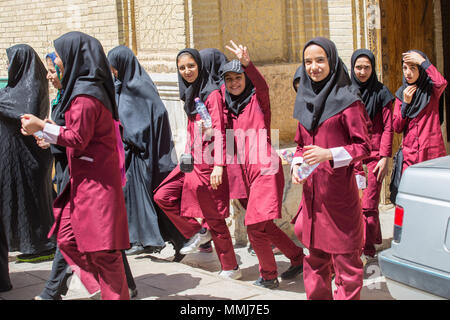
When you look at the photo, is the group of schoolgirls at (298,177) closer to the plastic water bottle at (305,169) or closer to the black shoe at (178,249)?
the plastic water bottle at (305,169)

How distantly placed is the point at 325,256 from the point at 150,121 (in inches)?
101

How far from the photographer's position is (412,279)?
3.42m

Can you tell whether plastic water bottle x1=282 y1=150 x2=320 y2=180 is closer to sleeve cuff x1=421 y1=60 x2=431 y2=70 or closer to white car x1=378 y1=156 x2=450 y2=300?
white car x1=378 y1=156 x2=450 y2=300

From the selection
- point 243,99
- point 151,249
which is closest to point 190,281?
point 151,249

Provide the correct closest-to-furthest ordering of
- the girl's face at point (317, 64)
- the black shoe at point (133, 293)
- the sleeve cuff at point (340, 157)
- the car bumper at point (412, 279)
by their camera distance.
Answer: the car bumper at point (412, 279) < the sleeve cuff at point (340, 157) < the girl's face at point (317, 64) < the black shoe at point (133, 293)

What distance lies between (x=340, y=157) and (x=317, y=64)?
1.82 ft

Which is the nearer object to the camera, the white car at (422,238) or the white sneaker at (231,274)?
the white car at (422,238)

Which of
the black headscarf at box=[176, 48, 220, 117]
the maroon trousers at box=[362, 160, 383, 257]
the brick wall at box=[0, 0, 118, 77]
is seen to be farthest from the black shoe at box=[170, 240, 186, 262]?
the brick wall at box=[0, 0, 118, 77]

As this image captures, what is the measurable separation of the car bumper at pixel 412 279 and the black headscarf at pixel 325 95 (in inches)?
33.4

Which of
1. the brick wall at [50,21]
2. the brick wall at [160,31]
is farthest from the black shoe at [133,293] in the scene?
the brick wall at [50,21]

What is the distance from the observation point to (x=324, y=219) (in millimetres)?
3781

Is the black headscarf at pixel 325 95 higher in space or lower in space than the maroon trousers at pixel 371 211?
higher

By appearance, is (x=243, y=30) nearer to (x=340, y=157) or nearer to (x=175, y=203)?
(x=175, y=203)

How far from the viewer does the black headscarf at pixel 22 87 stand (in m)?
5.72
